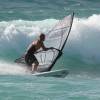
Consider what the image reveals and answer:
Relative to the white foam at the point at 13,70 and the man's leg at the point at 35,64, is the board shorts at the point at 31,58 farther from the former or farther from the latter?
the white foam at the point at 13,70

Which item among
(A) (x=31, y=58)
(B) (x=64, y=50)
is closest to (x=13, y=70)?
(A) (x=31, y=58)

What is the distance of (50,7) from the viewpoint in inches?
1174

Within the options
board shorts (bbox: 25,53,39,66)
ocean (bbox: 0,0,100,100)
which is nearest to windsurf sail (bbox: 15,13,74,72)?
board shorts (bbox: 25,53,39,66)

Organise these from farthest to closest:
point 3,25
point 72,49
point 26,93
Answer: point 3,25 < point 72,49 < point 26,93

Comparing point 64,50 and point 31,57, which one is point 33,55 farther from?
point 64,50

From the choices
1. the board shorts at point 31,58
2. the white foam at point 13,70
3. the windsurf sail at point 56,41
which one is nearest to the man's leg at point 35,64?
the board shorts at point 31,58

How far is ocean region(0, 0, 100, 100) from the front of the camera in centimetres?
1247

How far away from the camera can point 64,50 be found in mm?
21641

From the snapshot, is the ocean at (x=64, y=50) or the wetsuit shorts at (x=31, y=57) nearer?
the ocean at (x=64, y=50)

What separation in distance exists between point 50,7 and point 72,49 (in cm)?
843

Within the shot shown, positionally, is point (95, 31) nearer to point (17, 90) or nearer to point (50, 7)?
point (50, 7)

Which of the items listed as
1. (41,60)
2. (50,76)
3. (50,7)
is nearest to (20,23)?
(50,7)

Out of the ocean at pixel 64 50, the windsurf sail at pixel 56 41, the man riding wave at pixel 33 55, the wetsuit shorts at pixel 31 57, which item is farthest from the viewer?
the windsurf sail at pixel 56 41

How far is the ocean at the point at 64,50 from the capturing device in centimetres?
1247
